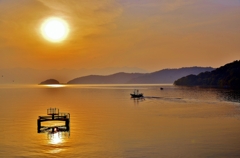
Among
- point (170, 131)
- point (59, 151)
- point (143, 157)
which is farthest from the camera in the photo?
point (170, 131)

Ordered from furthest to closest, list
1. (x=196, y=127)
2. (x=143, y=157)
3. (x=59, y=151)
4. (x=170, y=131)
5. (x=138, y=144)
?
(x=196, y=127) < (x=170, y=131) < (x=138, y=144) < (x=59, y=151) < (x=143, y=157)

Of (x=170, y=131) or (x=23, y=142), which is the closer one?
(x=23, y=142)

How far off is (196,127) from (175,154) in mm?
27106

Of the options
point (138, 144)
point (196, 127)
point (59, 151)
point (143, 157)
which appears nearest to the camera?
point (143, 157)

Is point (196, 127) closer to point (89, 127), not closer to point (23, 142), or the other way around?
point (89, 127)

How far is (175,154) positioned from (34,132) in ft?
117

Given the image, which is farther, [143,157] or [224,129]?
[224,129]

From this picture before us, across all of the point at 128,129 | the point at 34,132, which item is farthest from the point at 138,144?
the point at 34,132

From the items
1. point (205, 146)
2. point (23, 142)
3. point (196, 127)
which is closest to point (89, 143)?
point (23, 142)

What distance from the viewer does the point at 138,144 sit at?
5394 centimetres

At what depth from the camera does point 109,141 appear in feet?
188

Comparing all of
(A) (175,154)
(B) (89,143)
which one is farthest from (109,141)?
(A) (175,154)

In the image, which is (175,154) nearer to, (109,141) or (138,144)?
(138,144)

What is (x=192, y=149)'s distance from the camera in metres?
49.9
